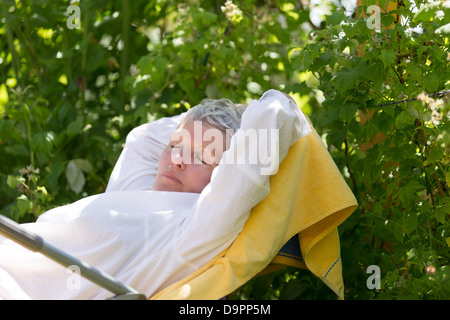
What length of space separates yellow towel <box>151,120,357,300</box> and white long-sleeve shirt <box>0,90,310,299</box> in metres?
0.04

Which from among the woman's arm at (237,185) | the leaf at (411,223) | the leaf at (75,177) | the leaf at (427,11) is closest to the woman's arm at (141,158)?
the woman's arm at (237,185)

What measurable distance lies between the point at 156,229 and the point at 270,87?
50.4 inches

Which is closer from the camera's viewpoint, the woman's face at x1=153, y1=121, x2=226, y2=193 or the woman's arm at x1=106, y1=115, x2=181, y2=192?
the woman's face at x1=153, y1=121, x2=226, y2=193

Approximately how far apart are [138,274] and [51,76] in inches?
70.8

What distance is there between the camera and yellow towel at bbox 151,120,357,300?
169 centimetres

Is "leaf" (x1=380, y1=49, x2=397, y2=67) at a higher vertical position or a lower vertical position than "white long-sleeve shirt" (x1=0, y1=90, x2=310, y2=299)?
higher

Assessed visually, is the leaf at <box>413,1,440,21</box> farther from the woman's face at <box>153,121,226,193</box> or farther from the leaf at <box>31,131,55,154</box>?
the leaf at <box>31,131,55,154</box>

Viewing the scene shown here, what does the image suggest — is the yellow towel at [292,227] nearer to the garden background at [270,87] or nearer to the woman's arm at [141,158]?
the garden background at [270,87]

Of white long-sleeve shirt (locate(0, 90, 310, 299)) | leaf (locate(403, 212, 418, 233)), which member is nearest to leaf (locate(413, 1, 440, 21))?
white long-sleeve shirt (locate(0, 90, 310, 299))

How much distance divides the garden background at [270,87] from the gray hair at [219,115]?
0.28 m

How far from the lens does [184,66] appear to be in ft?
9.30

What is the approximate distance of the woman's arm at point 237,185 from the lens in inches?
66.1

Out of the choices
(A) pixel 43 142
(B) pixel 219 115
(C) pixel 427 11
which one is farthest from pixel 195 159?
(A) pixel 43 142

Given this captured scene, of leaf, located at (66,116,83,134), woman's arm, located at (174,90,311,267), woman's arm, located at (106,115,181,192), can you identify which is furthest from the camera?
leaf, located at (66,116,83,134)
